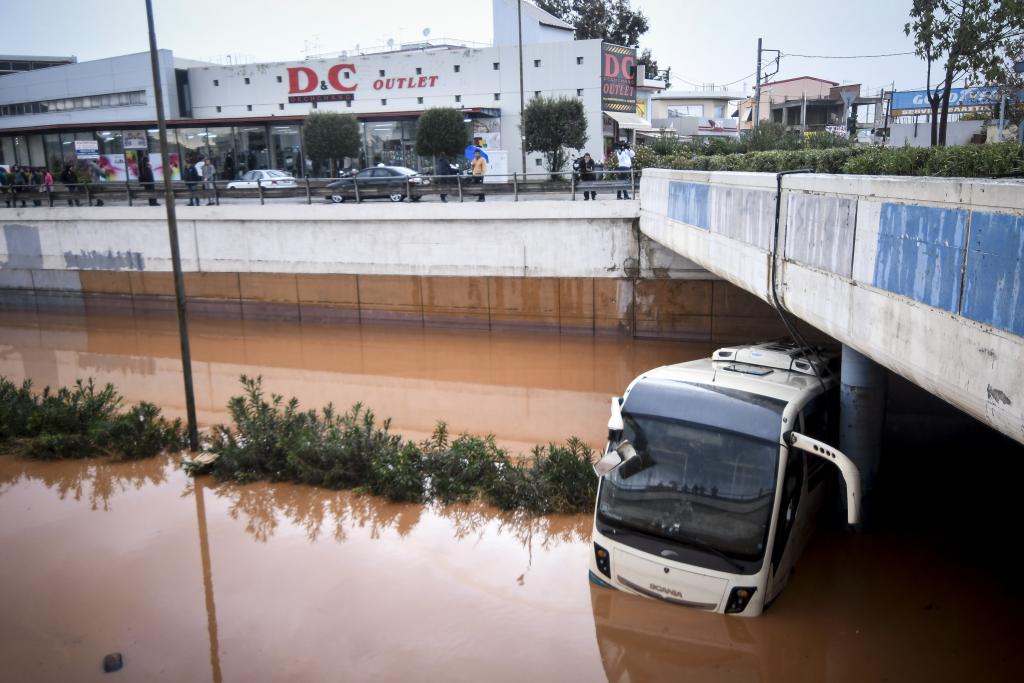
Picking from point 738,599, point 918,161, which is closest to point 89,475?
point 738,599

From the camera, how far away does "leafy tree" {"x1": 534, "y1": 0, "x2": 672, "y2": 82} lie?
189ft

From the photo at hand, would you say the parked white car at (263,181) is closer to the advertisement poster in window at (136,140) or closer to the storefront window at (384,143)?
the storefront window at (384,143)

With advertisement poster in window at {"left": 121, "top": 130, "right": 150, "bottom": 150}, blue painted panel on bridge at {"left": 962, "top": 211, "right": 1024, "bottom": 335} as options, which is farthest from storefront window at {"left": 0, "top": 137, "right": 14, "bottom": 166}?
blue painted panel on bridge at {"left": 962, "top": 211, "right": 1024, "bottom": 335}

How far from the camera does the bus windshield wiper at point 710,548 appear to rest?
6957 millimetres

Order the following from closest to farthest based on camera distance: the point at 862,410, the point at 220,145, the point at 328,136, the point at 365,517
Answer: the point at 862,410, the point at 365,517, the point at 328,136, the point at 220,145

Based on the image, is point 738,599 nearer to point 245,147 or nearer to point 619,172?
point 619,172

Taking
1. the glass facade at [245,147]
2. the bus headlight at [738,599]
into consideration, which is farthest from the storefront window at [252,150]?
the bus headlight at [738,599]

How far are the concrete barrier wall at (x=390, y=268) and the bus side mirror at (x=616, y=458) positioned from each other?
41.9 feet

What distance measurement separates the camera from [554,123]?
30.1 metres

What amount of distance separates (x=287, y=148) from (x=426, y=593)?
105ft

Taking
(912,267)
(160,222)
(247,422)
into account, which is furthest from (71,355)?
(912,267)

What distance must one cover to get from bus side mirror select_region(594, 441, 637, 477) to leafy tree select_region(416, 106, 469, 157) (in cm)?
2537

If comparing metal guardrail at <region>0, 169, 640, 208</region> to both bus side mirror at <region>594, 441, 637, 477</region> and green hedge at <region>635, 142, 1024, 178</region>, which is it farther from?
bus side mirror at <region>594, 441, 637, 477</region>

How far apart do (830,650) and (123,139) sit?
38.5 m
